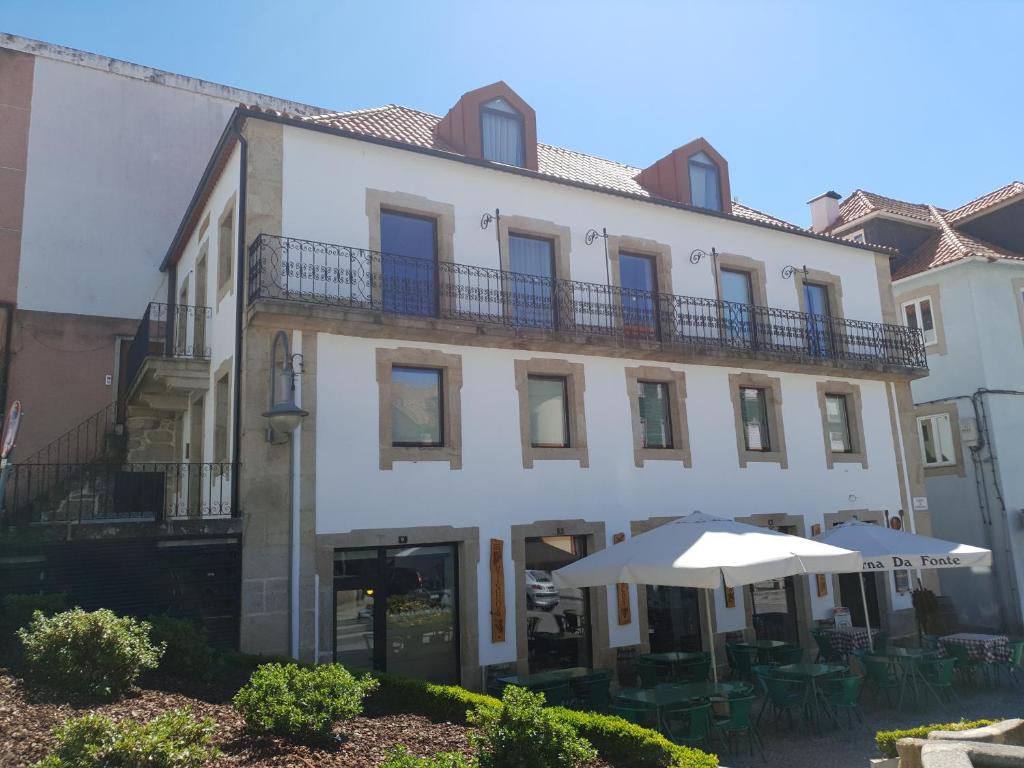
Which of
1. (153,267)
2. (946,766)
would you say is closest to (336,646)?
(946,766)

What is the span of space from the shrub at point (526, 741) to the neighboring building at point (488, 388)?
5.47m

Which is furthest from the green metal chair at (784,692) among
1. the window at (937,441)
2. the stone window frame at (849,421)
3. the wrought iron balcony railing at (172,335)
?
the window at (937,441)

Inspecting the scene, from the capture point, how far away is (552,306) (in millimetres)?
14164

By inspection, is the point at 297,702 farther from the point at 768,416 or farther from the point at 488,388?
the point at 768,416

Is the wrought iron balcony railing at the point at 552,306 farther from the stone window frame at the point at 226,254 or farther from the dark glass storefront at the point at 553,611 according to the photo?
the dark glass storefront at the point at 553,611

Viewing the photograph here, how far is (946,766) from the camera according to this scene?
18.1ft

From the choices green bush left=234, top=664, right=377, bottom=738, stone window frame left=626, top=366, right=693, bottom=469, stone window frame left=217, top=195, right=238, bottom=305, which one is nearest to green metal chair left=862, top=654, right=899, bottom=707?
stone window frame left=626, top=366, right=693, bottom=469

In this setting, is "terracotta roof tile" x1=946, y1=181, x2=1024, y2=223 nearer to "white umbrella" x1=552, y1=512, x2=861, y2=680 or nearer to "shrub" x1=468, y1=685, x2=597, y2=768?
"white umbrella" x1=552, y1=512, x2=861, y2=680

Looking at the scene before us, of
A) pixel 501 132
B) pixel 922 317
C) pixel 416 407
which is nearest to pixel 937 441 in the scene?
pixel 922 317

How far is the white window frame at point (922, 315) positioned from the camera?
20938 mm

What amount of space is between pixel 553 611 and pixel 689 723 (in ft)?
14.4

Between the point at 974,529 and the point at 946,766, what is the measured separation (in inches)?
664

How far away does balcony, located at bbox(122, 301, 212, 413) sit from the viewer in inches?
546

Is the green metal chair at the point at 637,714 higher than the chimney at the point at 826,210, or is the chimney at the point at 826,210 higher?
the chimney at the point at 826,210
